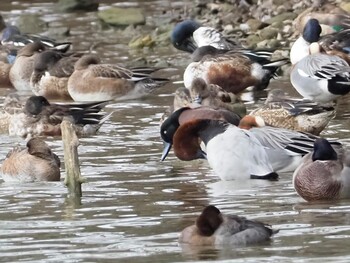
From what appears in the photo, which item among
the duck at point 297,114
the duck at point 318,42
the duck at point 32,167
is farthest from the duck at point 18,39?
the duck at point 32,167

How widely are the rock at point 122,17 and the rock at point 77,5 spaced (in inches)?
60.8

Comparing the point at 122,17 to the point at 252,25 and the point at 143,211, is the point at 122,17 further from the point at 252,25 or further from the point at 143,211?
the point at 143,211

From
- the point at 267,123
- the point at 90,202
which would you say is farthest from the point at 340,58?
the point at 90,202

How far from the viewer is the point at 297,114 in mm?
12719

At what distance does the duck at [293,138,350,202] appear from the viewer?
930cm

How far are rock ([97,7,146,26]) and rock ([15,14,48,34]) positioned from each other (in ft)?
3.37

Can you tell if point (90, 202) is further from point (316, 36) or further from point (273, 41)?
point (273, 41)

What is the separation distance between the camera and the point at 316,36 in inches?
632

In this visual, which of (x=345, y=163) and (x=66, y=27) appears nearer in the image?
(x=345, y=163)

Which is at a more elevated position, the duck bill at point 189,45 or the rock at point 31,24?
the duck bill at point 189,45

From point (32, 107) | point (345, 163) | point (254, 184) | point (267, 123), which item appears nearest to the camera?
point (345, 163)

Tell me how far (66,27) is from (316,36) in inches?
282

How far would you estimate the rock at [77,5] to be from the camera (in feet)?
79.3

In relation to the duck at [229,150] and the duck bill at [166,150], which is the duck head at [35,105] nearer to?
the duck bill at [166,150]
